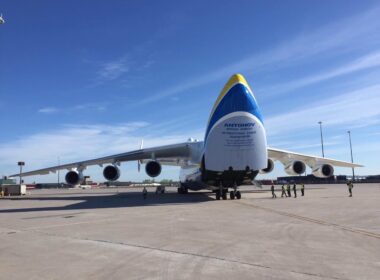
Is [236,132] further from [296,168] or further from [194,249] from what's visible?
[194,249]

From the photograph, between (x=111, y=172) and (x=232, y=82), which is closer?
(x=232, y=82)

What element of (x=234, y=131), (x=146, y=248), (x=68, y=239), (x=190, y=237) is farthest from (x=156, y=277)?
(x=234, y=131)

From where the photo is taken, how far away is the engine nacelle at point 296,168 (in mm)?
31394

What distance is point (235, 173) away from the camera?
23641mm

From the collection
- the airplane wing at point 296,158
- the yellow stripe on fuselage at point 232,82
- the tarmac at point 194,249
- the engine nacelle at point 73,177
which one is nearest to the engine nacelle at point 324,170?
the airplane wing at point 296,158

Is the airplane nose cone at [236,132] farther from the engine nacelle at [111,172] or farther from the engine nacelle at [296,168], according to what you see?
the engine nacelle at [296,168]

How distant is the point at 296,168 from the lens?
104 ft

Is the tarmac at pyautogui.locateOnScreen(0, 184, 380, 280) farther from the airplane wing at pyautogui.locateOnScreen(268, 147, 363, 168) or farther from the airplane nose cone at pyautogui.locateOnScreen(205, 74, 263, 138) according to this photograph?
the airplane wing at pyautogui.locateOnScreen(268, 147, 363, 168)

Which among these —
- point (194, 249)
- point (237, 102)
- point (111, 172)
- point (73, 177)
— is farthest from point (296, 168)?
point (194, 249)

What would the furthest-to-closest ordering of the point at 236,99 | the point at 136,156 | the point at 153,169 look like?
the point at 136,156 → the point at 153,169 → the point at 236,99

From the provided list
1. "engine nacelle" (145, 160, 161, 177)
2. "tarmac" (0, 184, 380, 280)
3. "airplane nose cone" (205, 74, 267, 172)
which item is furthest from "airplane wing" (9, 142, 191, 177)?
"tarmac" (0, 184, 380, 280)

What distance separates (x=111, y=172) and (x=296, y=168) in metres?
14.2

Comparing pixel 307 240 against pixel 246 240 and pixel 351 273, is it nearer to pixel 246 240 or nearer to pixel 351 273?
pixel 246 240

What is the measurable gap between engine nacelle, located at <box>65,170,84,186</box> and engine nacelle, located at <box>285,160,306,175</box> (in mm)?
16115
